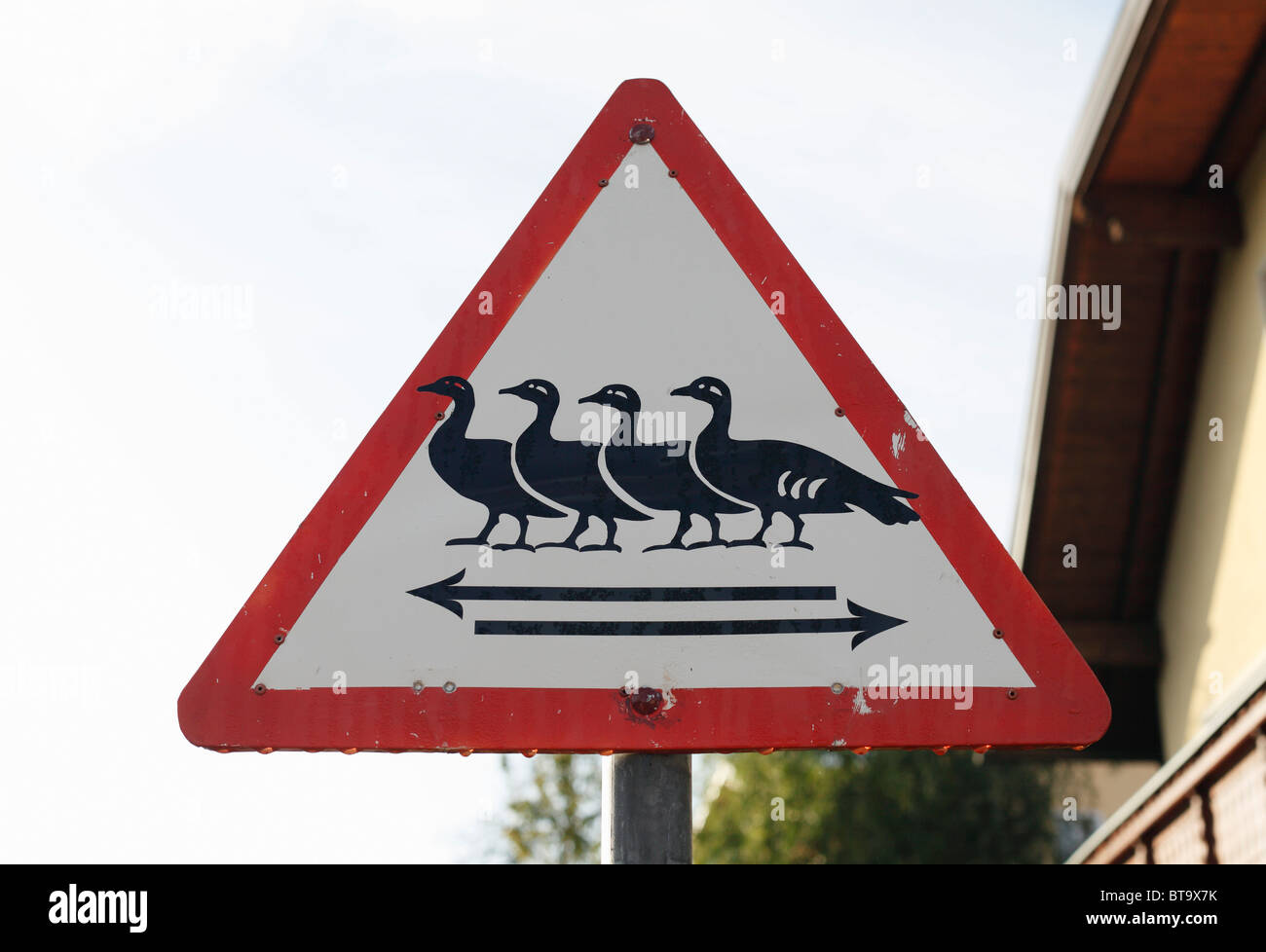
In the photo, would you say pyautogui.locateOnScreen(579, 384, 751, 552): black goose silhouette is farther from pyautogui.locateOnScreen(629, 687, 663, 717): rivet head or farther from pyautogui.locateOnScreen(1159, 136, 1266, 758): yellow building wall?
pyautogui.locateOnScreen(1159, 136, 1266, 758): yellow building wall

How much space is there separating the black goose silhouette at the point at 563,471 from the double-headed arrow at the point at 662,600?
6cm

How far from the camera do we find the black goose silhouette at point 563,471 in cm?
154

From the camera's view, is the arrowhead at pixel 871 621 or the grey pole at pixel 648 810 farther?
the arrowhead at pixel 871 621

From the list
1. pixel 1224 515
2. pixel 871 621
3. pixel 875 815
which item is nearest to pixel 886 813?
pixel 875 815

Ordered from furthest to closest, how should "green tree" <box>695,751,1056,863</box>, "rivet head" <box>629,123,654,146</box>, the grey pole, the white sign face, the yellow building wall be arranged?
"green tree" <box>695,751,1056,863</box>, the yellow building wall, "rivet head" <box>629,123,654,146</box>, the white sign face, the grey pole

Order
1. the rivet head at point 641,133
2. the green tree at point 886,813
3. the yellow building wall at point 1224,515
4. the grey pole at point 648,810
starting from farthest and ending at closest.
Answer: the green tree at point 886,813, the yellow building wall at point 1224,515, the rivet head at point 641,133, the grey pole at point 648,810

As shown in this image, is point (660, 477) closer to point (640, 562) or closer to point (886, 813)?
point (640, 562)

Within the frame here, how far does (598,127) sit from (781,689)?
0.89m

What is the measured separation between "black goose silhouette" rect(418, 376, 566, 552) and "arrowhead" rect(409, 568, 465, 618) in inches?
1.9

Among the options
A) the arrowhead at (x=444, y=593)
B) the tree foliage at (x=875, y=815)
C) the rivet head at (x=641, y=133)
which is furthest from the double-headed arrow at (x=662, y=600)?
the tree foliage at (x=875, y=815)

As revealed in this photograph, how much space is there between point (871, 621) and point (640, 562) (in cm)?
31

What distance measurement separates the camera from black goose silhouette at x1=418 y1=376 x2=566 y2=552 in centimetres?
155

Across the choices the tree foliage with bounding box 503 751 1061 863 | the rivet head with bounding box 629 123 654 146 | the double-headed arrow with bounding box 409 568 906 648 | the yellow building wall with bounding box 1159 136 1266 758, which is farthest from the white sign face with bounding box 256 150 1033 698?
the tree foliage with bounding box 503 751 1061 863

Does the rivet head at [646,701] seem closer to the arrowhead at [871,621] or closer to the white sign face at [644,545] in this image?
the white sign face at [644,545]
